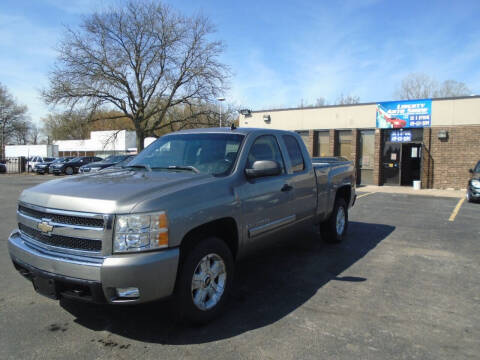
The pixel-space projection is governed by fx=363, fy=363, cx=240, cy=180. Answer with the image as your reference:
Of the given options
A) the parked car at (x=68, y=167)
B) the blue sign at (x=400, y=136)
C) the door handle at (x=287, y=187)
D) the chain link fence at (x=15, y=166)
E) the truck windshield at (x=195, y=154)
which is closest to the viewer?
the truck windshield at (x=195, y=154)

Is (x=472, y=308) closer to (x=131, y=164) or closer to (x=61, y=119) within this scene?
(x=131, y=164)

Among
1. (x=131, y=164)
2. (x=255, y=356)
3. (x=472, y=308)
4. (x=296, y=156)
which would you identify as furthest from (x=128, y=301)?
(x=472, y=308)

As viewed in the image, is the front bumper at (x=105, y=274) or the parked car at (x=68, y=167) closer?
the front bumper at (x=105, y=274)

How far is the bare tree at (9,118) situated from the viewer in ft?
205

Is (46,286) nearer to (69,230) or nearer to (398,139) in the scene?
(69,230)

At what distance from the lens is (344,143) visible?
787 inches

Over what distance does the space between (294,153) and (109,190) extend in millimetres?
2760

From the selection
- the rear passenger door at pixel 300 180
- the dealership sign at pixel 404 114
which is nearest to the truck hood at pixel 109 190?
the rear passenger door at pixel 300 180

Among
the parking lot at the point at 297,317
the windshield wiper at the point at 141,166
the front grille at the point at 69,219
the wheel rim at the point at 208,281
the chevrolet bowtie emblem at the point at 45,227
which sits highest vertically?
the windshield wiper at the point at 141,166

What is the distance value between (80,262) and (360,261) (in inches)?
160

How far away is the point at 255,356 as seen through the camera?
9.43ft

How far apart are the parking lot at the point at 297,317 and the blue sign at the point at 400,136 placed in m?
13.8

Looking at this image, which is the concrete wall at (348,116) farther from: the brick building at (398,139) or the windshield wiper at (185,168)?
the windshield wiper at (185,168)

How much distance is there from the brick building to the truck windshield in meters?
16.2
